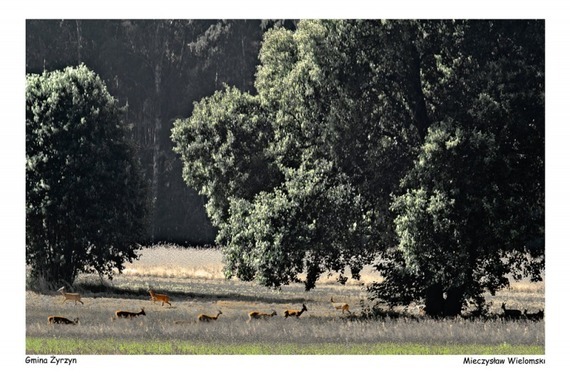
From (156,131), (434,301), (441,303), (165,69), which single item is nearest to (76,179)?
(434,301)

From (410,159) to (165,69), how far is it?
7408 centimetres

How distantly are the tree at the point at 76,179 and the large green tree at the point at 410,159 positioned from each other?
1324 centimetres

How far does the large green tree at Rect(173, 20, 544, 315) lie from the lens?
45.6 m

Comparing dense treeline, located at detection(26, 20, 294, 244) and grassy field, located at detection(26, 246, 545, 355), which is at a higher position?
dense treeline, located at detection(26, 20, 294, 244)

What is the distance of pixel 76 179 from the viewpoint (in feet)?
198

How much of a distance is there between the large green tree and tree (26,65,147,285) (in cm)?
1324

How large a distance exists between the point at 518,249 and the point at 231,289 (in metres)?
24.9

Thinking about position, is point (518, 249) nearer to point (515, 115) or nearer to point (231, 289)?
point (515, 115)

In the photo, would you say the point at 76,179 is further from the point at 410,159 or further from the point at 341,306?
the point at 410,159

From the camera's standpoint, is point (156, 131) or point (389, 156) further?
point (156, 131)

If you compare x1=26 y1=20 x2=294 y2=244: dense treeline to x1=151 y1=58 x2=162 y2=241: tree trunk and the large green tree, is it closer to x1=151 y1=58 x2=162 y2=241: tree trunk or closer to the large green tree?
x1=151 y1=58 x2=162 y2=241: tree trunk

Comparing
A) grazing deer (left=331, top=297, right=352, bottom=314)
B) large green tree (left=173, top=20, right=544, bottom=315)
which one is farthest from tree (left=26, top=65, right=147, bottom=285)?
large green tree (left=173, top=20, right=544, bottom=315)

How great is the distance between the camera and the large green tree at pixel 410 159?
149ft
